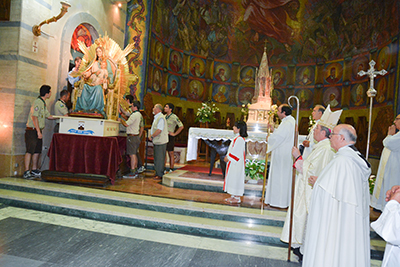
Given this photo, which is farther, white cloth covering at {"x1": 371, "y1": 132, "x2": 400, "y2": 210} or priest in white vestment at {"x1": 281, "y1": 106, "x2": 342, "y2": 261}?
white cloth covering at {"x1": 371, "y1": 132, "x2": 400, "y2": 210}

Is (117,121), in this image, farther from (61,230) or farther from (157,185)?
(61,230)

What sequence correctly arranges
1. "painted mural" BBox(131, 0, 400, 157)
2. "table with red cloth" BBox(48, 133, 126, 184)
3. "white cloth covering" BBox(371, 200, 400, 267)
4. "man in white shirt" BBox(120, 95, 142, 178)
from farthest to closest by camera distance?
"painted mural" BBox(131, 0, 400, 157)
"man in white shirt" BBox(120, 95, 142, 178)
"table with red cloth" BBox(48, 133, 126, 184)
"white cloth covering" BBox(371, 200, 400, 267)

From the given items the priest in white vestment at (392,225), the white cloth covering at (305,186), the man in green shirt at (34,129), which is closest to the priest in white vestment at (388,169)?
the white cloth covering at (305,186)

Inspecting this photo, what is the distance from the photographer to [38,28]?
263 inches

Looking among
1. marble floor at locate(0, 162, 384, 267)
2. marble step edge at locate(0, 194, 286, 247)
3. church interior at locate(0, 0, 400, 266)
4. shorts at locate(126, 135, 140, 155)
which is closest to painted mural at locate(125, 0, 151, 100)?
church interior at locate(0, 0, 400, 266)

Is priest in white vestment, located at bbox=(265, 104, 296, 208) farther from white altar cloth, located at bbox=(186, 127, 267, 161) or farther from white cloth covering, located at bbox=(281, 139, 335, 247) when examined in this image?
white altar cloth, located at bbox=(186, 127, 267, 161)

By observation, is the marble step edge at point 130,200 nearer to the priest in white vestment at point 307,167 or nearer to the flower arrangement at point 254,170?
the priest in white vestment at point 307,167

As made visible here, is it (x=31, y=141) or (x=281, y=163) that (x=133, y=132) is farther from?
(x=281, y=163)

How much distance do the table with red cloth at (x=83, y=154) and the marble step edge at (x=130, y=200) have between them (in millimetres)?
548

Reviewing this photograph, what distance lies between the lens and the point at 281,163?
5355mm

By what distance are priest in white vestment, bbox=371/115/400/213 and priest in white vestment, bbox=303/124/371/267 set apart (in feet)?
10.4

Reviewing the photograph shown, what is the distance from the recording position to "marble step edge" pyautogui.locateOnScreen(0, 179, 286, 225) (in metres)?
4.71

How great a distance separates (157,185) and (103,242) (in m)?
2.65

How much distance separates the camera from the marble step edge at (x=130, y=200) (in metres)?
4.71
